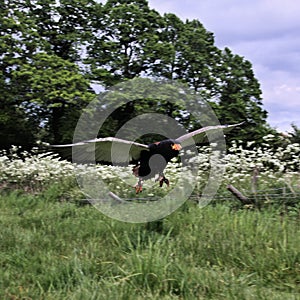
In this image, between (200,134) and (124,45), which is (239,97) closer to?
(124,45)

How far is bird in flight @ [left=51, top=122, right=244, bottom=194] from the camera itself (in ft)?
11.1

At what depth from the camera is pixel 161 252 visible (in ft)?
9.60

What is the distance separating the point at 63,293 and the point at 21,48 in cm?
750

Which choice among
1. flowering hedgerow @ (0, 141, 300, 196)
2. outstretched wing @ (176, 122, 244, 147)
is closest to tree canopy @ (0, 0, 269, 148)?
flowering hedgerow @ (0, 141, 300, 196)

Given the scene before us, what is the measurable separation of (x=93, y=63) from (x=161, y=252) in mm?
6890

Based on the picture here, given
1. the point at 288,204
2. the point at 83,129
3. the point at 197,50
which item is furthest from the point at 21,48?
the point at 288,204

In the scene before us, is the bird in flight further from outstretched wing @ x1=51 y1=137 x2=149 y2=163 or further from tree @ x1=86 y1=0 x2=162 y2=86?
tree @ x1=86 y1=0 x2=162 y2=86

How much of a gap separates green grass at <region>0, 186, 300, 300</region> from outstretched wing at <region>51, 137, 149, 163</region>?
0.66 metres

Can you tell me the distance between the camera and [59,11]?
9758mm

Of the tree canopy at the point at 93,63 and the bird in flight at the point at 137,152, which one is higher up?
the tree canopy at the point at 93,63

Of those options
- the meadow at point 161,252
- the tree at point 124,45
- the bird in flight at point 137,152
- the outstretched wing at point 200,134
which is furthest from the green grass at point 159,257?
the tree at point 124,45

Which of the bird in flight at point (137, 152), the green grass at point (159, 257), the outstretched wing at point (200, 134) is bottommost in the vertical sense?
the green grass at point (159, 257)

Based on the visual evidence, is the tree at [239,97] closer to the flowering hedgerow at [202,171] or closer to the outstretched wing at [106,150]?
the flowering hedgerow at [202,171]

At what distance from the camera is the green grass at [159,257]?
243 cm
